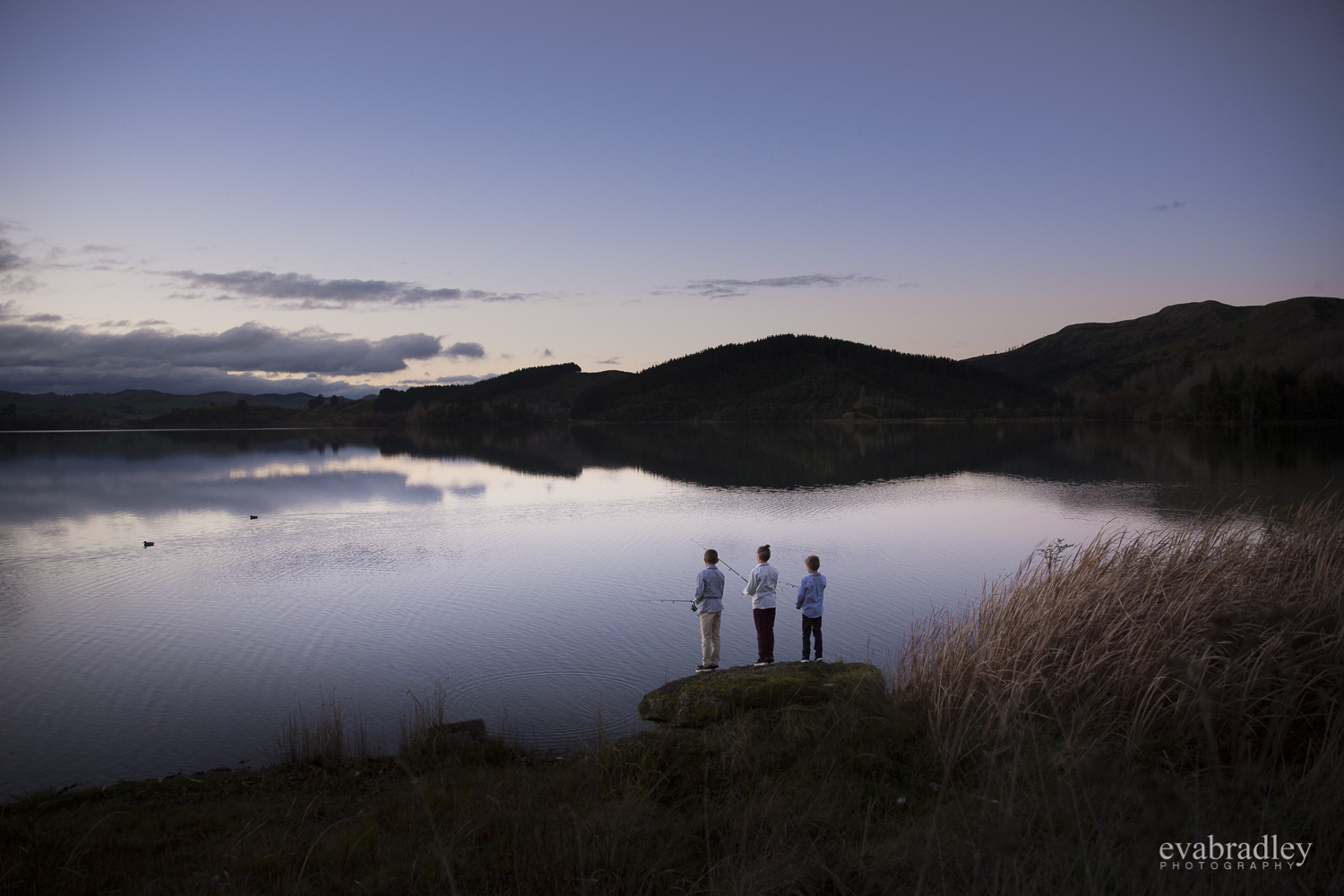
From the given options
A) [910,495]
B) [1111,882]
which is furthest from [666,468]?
[1111,882]

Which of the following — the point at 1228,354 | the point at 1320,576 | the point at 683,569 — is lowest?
the point at 683,569

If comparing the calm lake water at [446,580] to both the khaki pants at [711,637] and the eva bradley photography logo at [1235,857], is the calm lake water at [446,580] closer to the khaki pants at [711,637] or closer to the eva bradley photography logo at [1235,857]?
the khaki pants at [711,637]

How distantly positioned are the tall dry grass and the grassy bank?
0.04 meters

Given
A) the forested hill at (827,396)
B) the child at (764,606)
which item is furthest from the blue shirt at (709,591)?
the forested hill at (827,396)

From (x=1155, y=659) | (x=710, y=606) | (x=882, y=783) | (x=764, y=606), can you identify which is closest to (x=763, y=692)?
(x=882, y=783)

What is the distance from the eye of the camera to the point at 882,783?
6.14 m

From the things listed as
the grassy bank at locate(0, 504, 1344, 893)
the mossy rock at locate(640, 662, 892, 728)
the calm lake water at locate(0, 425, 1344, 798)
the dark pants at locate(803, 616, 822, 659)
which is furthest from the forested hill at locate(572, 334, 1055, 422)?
the grassy bank at locate(0, 504, 1344, 893)

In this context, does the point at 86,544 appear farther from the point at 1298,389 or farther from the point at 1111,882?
the point at 1298,389

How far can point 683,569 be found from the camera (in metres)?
18.5

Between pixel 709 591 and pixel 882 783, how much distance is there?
162 inches

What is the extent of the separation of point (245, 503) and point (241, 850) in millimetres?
31655

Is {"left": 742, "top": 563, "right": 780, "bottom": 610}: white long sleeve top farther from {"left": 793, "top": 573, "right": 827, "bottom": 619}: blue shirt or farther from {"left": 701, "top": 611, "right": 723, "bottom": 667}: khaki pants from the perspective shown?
{"left": 701, "top": 611, "right": 723, "bottom": 667}: khaki pants

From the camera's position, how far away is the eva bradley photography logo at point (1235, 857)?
3361mm

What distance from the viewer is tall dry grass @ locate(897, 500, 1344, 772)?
5.99m
